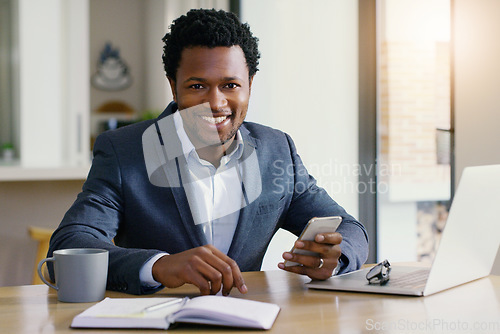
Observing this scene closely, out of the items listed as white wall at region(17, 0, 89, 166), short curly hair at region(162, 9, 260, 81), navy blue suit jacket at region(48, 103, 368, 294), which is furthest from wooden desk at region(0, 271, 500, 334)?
white wall at region(17, 0, 89, 166)

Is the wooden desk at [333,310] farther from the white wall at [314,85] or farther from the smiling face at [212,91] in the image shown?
the white wall at [314,85]

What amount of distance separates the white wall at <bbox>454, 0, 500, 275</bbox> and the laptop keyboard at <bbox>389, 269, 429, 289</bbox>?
3.96 ft

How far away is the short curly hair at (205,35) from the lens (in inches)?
65.4

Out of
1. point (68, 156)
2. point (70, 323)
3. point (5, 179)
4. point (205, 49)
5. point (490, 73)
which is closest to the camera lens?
point (70, 323)

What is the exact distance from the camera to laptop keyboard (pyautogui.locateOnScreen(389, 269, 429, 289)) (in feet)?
3.93

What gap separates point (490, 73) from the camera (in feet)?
8.10

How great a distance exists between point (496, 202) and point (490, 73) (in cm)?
140

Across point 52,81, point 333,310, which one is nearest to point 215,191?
point 333,310

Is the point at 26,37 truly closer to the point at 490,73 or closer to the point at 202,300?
the point at 490,73

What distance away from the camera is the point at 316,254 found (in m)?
1.30

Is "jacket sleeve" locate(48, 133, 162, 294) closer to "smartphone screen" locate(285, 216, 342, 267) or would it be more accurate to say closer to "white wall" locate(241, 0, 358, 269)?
"smartphone screen" locate(285, 216, 342, 267)

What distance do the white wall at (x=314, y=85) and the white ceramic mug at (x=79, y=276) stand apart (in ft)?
7.98

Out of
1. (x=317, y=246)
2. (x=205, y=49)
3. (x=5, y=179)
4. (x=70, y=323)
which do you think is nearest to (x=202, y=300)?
(x=70, y=323)

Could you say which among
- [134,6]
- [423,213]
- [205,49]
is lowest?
[423,213]
